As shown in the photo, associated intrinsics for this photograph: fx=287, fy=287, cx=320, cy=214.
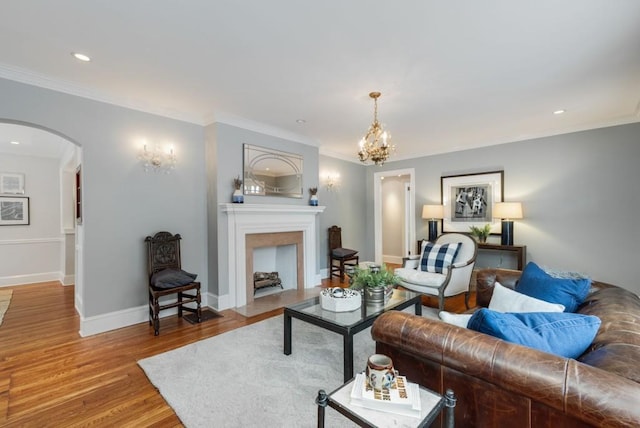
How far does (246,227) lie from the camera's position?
4.00m

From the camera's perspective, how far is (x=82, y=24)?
2000 mm

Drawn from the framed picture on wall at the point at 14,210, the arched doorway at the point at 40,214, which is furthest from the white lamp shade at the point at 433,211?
the framed picture on wall at the point at 14,210

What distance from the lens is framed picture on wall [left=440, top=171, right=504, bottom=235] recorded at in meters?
4.94

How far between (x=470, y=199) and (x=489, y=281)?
2.89 m

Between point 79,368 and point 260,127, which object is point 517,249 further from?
point 79,368

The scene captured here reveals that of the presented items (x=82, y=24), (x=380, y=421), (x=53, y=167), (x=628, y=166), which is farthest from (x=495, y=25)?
(x=53, y=167)

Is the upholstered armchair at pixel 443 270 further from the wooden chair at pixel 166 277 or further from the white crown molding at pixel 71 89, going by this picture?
the white crown molding at pixel 71 89

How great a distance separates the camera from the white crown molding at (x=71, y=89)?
8.52 feet

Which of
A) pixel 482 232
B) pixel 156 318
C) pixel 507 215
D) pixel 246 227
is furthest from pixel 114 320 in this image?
pixel 507 215


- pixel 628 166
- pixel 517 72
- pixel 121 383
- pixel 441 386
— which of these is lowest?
pixel 121 383

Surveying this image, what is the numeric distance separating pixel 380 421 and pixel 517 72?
3.07 metres

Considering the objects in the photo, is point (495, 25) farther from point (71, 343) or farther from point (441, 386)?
point (71, 343)

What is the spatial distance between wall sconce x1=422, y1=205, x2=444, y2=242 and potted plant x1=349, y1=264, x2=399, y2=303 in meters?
2.99

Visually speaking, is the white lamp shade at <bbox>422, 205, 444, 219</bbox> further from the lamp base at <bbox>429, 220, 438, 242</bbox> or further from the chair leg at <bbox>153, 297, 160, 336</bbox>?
the chair leg at <bbox>153, 297, 160, 336</bbox>
